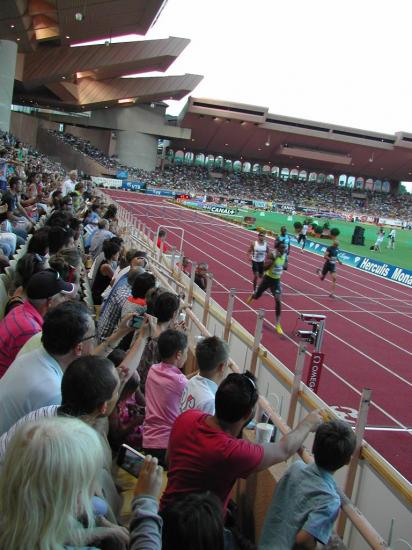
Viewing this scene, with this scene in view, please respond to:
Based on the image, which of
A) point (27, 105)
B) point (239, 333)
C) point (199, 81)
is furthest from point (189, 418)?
point (27, 105)

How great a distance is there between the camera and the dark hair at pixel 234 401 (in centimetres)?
263

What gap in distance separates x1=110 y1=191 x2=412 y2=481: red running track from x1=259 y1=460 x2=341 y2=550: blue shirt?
1.63 meters

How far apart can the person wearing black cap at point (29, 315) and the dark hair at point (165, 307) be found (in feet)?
2.30

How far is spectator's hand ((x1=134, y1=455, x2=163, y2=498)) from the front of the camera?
1.92 m

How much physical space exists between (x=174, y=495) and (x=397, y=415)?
21.1 ft

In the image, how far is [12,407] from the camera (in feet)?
8.14

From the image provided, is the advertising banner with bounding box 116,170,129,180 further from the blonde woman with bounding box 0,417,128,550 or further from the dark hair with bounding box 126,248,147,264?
the blonde woman with bounding box 0,417,128,550

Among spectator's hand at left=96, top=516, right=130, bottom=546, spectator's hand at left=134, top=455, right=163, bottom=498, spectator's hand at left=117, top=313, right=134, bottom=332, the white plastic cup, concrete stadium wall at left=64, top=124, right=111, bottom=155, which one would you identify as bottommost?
the white plastic cup

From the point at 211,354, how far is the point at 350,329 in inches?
410

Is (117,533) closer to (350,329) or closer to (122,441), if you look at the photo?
(122,441)

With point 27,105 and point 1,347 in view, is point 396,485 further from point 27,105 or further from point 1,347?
point 27,105

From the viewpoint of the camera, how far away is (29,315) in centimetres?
353

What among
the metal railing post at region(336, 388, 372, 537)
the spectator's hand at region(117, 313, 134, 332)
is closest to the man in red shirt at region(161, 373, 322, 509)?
the metal railing post at region(336, 388, 372, 537)

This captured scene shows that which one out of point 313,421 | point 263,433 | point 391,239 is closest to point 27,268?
point 263,433
